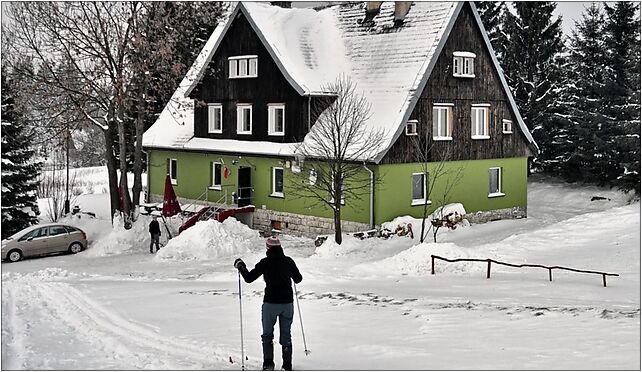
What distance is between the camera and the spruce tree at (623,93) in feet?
130

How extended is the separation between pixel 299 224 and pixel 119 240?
22.4 feet

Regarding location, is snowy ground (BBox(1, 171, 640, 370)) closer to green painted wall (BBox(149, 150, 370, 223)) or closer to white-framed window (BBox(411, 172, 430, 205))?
white-framed window (BBox(411, 172, 430, 205))

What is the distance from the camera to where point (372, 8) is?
105ft

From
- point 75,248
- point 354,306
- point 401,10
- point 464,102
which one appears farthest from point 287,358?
point 401,10

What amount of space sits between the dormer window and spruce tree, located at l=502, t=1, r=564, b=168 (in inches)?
633

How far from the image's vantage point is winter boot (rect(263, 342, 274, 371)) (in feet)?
31.4

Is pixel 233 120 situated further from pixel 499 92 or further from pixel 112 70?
pixel 499 92

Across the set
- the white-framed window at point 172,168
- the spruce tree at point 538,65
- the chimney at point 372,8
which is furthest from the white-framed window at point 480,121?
the spruce tree at point 538,65

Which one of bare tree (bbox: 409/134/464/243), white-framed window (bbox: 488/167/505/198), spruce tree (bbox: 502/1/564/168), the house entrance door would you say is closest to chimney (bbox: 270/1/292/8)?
the house entrance door

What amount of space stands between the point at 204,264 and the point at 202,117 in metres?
12.6

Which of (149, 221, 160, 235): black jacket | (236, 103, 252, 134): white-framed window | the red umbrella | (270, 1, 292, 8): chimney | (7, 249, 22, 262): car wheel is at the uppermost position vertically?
(270, 1, 292, 8): chimney

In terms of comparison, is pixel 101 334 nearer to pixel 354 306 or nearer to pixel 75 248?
pixel 354 306

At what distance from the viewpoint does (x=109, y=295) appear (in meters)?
16.2

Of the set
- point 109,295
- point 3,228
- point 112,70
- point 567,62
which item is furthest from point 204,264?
point 567,62
